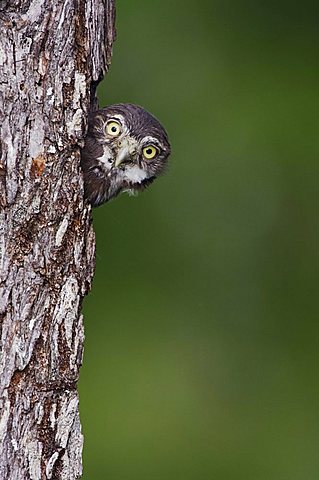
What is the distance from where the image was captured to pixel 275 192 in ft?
29.5

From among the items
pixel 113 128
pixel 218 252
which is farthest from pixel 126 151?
pixel 218 252

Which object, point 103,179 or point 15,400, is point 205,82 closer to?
point 103,179

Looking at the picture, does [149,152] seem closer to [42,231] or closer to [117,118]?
[117,118]

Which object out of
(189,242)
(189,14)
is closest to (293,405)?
(189,242)

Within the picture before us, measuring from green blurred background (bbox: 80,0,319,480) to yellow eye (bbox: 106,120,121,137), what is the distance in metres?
4.45

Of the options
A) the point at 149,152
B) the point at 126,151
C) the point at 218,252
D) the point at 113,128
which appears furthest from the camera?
the point at 218,252

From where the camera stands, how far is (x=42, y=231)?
315cm

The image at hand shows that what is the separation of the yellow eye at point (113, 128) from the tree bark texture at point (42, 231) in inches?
18.6

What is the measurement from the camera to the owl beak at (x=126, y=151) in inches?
151

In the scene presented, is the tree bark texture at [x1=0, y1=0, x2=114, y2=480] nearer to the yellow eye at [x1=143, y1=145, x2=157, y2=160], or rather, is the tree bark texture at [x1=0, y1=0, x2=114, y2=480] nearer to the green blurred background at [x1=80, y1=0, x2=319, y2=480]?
the yellow eye at [x1=143, y1=145, x2=157, y2=160]

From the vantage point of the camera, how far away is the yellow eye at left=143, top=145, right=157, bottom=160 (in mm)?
3979

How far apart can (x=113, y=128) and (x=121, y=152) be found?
0.13 meters

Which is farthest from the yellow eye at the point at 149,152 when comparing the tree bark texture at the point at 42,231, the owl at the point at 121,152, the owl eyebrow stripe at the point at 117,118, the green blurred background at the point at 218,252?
the green blurred background at the point at 218,252

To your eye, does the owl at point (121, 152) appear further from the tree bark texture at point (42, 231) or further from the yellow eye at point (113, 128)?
the tree bark texture at point (42, 231)
